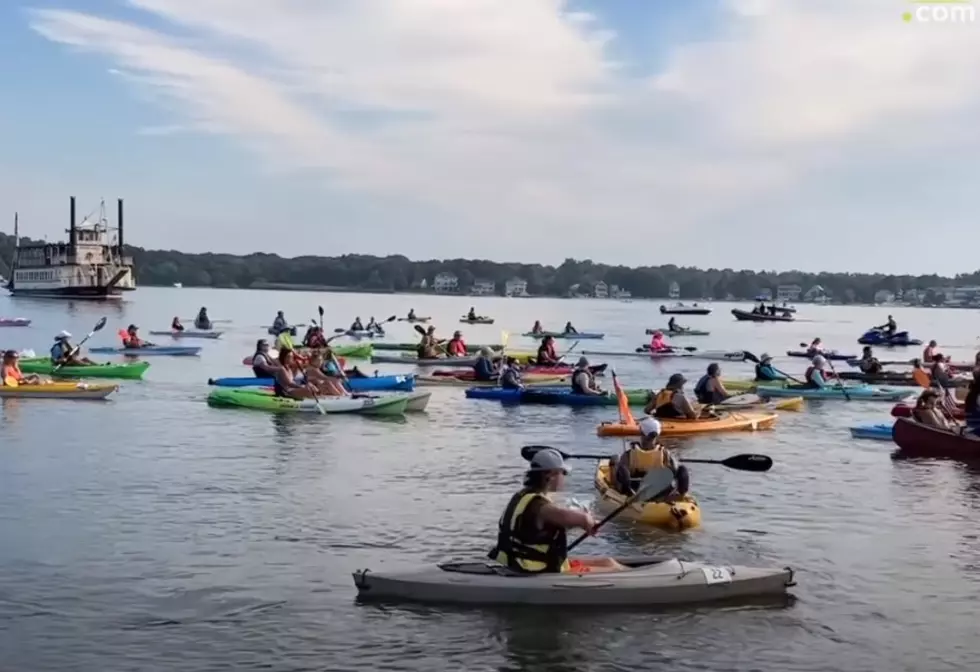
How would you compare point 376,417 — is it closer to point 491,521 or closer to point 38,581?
point 491,521

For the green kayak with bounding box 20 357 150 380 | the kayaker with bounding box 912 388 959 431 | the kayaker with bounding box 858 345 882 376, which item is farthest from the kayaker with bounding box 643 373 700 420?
the green kayak with bounding box 20 357 150 380

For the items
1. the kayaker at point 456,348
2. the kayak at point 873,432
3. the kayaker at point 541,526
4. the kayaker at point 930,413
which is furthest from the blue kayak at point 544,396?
the kayaker at point 541,526

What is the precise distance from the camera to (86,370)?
36.5 meters

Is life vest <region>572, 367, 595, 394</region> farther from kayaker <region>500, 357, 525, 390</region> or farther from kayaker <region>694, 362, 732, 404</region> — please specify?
kayaker <region>694, 362, 732, 404</region>

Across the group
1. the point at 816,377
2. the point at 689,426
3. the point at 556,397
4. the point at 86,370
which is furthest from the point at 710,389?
the point at 86,370

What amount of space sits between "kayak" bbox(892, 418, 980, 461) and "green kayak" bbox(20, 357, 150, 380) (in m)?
23.5

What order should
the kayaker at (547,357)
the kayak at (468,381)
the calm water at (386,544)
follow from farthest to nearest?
1. the kayaker at (547,357)
2. the kayak at (468,381)
3. the calm water at (386,544)

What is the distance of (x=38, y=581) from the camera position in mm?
13805

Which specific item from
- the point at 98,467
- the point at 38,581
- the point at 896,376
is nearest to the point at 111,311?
the point at 896,376

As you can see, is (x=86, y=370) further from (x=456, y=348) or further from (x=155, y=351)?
(x=456, y=348)

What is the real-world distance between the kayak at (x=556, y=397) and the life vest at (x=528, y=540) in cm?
1951

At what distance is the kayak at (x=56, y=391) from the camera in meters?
30.9

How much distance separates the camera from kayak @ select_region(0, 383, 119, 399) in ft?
101

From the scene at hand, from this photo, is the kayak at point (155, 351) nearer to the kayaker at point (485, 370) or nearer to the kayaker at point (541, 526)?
the kayaker at point (485, 370)
